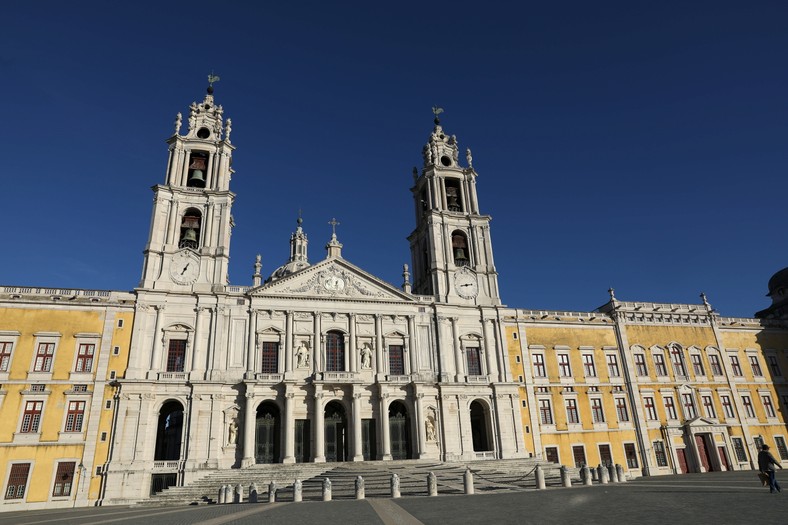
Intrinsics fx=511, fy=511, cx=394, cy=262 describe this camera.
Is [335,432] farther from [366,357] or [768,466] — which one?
[768,466]

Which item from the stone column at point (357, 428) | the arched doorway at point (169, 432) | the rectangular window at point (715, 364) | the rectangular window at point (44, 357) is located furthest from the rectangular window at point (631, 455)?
the rectangular window at point (44, 357)

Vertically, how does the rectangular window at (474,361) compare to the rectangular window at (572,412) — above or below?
above

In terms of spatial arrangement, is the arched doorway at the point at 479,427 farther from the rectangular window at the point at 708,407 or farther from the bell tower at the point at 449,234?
the rectangular window at the point at 708,407

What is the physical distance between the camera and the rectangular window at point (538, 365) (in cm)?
3913

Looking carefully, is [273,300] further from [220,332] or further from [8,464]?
[8,464]

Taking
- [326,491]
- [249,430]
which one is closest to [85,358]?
[249,430]

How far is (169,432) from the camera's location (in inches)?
1594

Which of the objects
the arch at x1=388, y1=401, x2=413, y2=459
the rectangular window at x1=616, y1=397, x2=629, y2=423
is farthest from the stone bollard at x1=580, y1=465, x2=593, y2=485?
the rectangular window at x1=616, y1=397, x2=629, y2=423

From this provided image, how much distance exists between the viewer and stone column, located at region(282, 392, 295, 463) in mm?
31656

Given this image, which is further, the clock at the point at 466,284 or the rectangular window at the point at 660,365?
the rectangular window at the point at 660,365

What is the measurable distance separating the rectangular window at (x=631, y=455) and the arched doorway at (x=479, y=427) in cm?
1067

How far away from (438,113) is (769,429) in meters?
39.2

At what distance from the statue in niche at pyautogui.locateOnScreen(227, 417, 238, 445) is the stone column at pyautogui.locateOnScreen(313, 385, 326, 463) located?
16.2ft

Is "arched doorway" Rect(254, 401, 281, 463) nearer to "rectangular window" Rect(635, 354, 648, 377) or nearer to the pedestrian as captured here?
the pedestrian
